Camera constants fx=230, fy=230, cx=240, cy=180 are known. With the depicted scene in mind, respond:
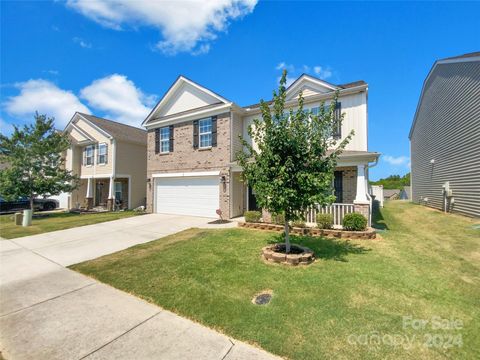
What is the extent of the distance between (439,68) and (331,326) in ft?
61.3

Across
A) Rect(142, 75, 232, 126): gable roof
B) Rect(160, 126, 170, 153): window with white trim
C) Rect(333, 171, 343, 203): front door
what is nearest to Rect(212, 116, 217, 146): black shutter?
Rect(142, 75, 232, 126): gable roof

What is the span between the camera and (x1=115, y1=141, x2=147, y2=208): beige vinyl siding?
61.5 feet

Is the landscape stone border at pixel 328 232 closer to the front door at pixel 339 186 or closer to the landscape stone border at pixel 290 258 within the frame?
the landscape stone border at pixel 290 258

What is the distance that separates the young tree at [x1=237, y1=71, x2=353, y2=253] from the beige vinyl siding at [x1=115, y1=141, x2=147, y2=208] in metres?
15.9

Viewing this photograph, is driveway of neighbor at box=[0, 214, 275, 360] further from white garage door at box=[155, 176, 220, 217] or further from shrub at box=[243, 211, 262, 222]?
white garage door at box=[155, 176, 220, 217]

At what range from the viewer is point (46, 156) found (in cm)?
1717

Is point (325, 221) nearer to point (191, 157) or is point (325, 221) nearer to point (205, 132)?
point (205, 132)

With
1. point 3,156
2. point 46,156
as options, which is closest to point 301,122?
point 46,156

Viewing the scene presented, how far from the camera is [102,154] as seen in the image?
19.3 meters

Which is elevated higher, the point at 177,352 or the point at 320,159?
the point at 320,159

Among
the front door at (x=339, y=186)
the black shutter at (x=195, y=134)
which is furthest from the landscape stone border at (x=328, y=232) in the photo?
the black shutter at (x=195, y=134)

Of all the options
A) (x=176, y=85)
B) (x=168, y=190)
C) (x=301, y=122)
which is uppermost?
(x=176, y=85)

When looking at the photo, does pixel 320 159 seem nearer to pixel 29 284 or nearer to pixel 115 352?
pixel 115 352

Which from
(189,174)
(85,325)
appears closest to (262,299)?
(85,325)
